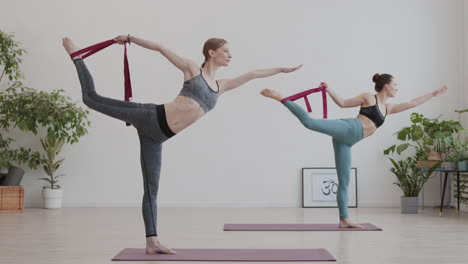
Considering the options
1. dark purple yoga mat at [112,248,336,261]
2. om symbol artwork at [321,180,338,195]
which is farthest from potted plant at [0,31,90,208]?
dark purple yoga mat at [112,248,336,261]

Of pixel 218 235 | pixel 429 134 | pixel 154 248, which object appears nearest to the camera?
pixel 154 248

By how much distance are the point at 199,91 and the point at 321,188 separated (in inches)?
171

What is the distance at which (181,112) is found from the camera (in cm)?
342

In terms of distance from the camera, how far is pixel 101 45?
3.42 m

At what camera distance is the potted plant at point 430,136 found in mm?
6707

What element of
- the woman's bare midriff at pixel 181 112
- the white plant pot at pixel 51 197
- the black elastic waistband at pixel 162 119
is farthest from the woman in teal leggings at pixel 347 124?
the white plant pot at pixel 51 197

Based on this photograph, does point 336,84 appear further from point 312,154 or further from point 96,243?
point 96,243

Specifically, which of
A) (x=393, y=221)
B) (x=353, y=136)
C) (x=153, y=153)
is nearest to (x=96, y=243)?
(x=153, y=153)

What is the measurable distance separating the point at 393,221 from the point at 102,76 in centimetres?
428

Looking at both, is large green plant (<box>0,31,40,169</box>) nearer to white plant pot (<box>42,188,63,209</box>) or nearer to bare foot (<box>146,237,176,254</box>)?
white plant pot (<box>42,188,63,209</box>)

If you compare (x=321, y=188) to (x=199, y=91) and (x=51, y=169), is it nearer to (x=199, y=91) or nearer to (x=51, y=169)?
(x=51, y=169)

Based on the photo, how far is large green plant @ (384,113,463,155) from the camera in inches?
265

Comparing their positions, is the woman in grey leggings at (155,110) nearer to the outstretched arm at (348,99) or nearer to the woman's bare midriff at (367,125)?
the outstretched arm at (348,99)

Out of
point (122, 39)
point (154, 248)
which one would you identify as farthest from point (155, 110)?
point (154, 248)
